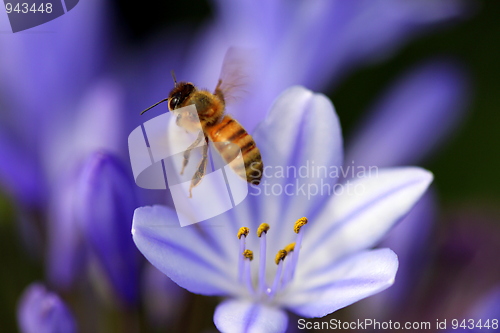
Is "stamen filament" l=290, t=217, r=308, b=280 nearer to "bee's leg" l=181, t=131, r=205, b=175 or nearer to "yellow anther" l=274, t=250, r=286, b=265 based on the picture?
"yellow anther" l=274, t=250, r=286, b=265

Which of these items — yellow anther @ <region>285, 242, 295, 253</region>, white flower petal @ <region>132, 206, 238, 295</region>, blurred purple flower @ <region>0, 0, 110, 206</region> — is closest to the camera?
white flower petal @ <region>132, 206, 238, 295</region>

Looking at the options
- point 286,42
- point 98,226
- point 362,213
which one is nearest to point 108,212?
point 98,226

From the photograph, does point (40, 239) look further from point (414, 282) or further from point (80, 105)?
point (414, 282)

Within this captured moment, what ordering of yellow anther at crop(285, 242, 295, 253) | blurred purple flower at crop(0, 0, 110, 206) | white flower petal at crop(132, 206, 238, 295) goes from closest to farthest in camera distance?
white flower petal at crop(132, 206, 238, 295) < yellow anther at crop(285, 242, 295, 253) < blurred purple flower at crop(0, 0, 110, 206)

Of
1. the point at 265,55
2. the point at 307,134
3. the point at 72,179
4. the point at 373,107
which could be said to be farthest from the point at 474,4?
the point at 72,179

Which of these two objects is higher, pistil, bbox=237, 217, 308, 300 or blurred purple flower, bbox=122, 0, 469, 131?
blurred purple flower, bbox=122, 0, 469, 131

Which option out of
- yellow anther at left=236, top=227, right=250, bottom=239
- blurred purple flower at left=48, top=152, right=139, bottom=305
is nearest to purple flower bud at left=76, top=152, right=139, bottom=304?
blurred purple flower at left=48, top=152, right=139, bottom=305
